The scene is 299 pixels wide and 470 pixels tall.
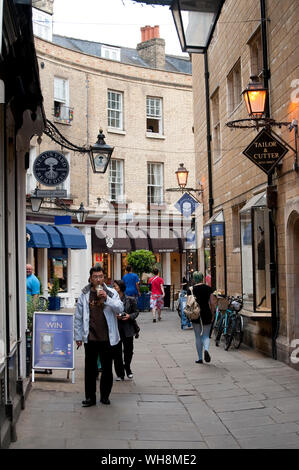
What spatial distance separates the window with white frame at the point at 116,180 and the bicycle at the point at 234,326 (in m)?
17.8

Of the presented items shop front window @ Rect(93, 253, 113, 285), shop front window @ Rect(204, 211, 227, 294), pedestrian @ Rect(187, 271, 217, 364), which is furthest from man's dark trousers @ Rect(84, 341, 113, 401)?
shop front window @ Rect(93, 253, 113, 285)

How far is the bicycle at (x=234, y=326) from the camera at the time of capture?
13.3 m

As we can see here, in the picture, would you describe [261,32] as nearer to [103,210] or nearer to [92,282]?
[92,282]

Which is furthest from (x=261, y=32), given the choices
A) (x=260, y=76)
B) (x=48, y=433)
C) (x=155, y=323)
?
(x=155, y=323)

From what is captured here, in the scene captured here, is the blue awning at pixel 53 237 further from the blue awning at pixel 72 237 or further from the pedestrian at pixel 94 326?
the pedestrian at pixel 94 326

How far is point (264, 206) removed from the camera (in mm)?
11984

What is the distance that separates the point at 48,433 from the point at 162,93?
28.0 m

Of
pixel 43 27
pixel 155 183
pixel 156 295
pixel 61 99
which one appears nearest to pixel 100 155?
pixel 156 295

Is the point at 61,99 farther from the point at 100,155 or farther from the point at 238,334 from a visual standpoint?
the point at 238,334

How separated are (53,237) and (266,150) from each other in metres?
16.0

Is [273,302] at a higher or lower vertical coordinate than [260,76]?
lower

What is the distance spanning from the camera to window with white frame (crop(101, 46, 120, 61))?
3303 centimetres

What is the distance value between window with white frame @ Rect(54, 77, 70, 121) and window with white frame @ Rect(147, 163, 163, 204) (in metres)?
5.72

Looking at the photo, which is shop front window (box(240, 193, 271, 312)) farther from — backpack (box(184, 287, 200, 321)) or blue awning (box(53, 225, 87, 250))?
blue awning (box(53, 225, 87, 250))
